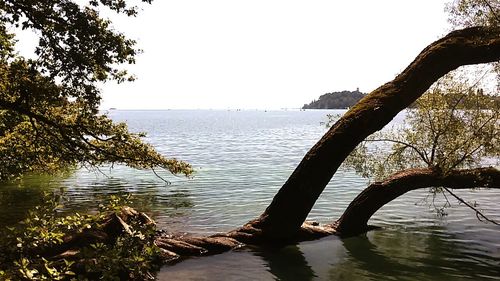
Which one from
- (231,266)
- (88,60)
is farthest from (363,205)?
(88,60)

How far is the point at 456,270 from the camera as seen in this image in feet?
47.6

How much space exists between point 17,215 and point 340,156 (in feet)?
63.6

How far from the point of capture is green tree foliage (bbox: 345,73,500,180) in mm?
16906

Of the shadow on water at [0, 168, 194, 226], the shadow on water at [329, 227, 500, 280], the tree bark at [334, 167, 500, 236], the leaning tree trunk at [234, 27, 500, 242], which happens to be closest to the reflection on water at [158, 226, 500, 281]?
the shadow on water at [329, 227, 500, 280]

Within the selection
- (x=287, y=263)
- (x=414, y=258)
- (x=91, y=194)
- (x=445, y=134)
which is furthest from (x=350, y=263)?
(x=91, y=194)

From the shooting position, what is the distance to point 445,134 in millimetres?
18047

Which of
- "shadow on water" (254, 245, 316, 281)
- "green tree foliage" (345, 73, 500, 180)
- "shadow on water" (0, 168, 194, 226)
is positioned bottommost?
"shadow on water" (0, 168, 194, 226)

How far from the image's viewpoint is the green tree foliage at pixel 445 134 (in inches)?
666

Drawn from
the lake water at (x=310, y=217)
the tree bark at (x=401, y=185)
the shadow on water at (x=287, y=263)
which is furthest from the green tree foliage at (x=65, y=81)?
the tree bark at (x=401, y=185)

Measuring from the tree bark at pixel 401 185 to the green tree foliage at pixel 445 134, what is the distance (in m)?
0.46

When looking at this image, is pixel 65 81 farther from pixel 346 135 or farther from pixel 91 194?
pixel 91 194

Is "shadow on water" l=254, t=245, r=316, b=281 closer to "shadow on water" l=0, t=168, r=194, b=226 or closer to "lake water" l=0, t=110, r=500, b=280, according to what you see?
→ "lake water" l=0, t=110, r=500, b=280

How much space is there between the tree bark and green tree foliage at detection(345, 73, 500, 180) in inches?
18.1

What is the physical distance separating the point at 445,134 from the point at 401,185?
2.97 meters
